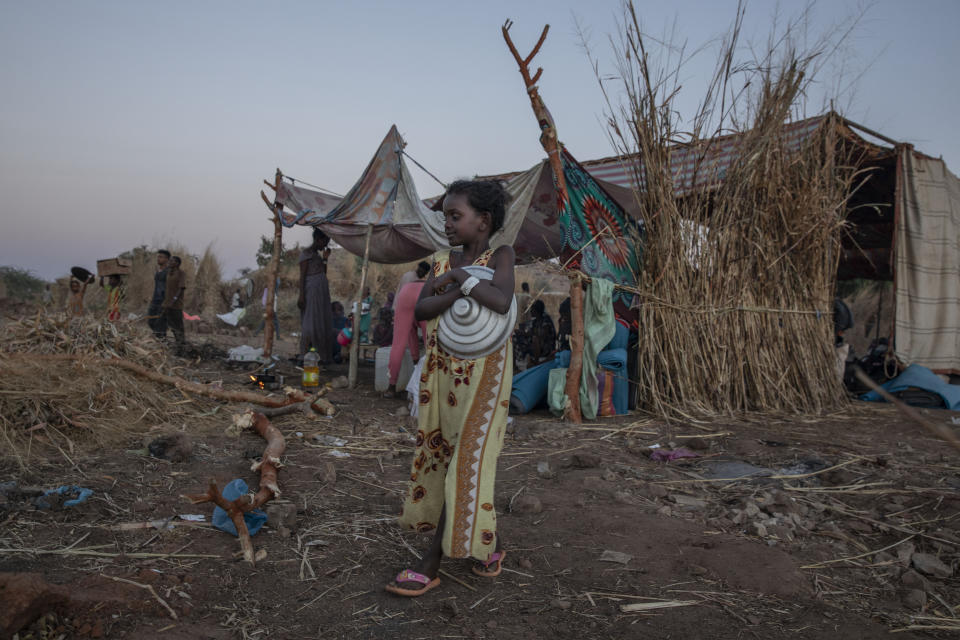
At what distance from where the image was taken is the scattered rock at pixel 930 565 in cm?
240

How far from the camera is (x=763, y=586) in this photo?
89.2 inches

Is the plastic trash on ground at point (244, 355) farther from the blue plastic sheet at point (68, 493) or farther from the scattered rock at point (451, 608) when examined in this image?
the scattered rock at point (451, 608)

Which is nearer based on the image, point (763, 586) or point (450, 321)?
point (450, 321)

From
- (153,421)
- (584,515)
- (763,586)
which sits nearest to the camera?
(763,586)

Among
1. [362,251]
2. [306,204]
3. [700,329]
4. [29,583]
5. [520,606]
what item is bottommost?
[520,606]

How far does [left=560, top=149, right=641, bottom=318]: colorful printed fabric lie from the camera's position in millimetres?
5742

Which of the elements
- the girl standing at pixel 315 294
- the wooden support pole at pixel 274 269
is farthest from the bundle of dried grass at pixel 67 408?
the girl standing at pixel 315 294

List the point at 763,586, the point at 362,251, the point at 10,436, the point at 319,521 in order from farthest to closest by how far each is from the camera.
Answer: the point at 362,251, the point at 10,436, the point at 319,521, the point at 763,586

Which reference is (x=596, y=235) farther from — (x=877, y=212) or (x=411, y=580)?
(x=411, y=580)

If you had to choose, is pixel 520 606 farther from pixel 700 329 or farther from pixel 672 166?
pixel 672 166

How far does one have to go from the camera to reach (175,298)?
9.18 m

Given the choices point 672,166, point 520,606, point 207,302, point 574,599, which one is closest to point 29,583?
point 520,606

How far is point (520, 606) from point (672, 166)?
4.93 metres

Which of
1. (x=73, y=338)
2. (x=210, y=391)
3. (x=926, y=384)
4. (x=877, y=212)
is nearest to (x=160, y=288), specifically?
(x=73, y=338)
